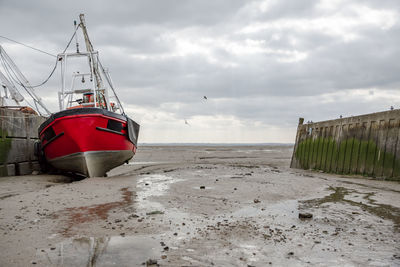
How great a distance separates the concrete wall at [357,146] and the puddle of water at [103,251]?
399 inches

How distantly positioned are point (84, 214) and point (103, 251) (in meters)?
2.24

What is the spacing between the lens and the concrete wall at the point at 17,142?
13203 millimetres

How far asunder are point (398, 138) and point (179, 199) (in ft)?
27.8

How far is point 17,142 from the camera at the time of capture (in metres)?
14.4

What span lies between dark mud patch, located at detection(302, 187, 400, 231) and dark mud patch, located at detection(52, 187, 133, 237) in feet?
13.4

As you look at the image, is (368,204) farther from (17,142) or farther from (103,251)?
(17,142)

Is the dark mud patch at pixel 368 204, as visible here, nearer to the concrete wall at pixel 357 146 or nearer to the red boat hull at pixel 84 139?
the concrete wall at pixel 357 146

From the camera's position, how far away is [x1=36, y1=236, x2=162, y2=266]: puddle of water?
11.7 ft

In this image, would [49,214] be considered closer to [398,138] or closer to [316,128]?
[398,138]

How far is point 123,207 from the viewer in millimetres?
6488

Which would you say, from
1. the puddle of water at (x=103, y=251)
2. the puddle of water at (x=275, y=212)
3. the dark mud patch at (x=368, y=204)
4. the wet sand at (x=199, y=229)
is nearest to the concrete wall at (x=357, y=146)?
the dark mud patch at (x=368, y=204)

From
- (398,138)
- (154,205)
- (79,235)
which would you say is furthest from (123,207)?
(398,138)

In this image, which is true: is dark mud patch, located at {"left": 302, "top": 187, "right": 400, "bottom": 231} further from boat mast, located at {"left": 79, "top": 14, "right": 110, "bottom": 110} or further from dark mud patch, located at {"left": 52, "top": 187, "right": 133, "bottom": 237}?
boat mast, located at {"left": 79, "top": 14, "right": 110, "bottom": 110}

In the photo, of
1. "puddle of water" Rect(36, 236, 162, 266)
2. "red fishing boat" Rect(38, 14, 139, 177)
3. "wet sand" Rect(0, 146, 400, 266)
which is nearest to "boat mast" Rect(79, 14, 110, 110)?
"red fishing boat" Rect(38, 14, 139, 177)
